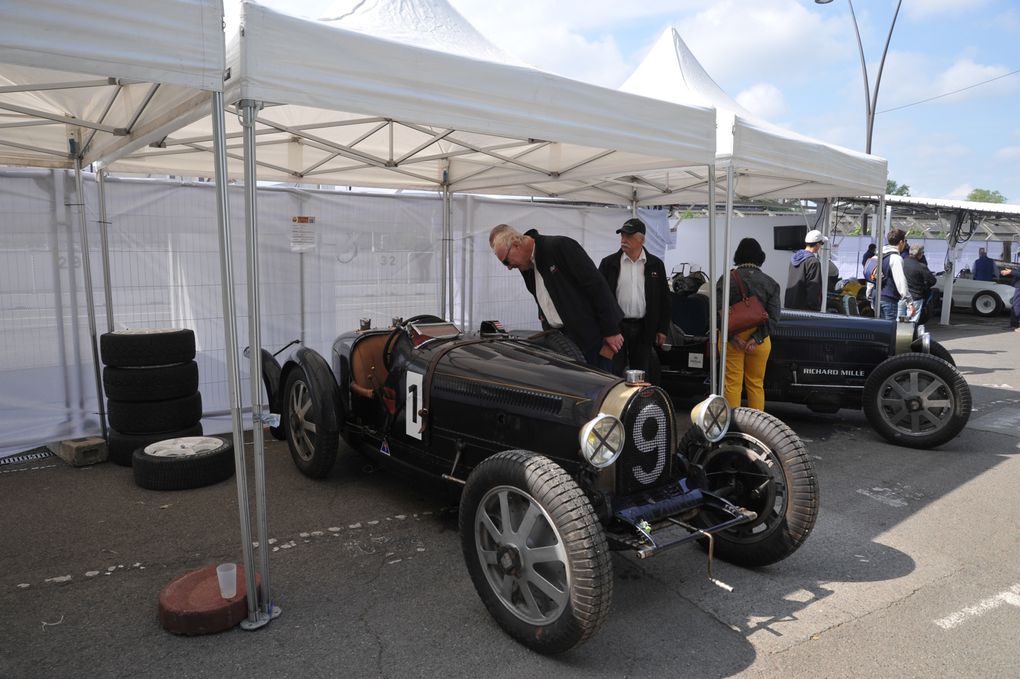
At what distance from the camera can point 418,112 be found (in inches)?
124

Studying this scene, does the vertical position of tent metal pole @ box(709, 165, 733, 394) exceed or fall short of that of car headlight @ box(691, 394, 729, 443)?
it exceeds it

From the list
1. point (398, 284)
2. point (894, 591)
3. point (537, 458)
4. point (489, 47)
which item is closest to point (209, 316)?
point (398, 284)

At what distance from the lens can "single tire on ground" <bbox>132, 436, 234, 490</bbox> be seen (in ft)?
14.5

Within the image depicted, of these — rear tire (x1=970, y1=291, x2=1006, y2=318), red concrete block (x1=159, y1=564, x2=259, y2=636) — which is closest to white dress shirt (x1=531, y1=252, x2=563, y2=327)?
red concrete block (x1=159, y1=564, x2=259, y2=636)

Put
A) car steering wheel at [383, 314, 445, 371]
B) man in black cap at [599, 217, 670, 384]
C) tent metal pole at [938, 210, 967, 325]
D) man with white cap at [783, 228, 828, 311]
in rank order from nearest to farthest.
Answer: car steering wheel at [383, 314, 445, 371] < man in black cap at [599, 217, 670, 384] < man with white cap at [783, 228, 828, 311] < tent metal pole at [938, 210, 967, 325]

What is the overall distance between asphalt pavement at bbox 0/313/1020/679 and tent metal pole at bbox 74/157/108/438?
648 mm

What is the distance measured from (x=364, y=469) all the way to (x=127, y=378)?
6.22ft

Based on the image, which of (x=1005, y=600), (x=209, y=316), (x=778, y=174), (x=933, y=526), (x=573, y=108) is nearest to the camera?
(x=1005, y=600)

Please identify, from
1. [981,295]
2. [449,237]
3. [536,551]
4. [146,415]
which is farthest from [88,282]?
[981,295]

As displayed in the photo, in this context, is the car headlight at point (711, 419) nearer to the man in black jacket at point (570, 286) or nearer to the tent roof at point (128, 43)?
the man in black jacket at point (570, 286)

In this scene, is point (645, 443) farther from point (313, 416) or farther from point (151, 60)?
point (151, 60)

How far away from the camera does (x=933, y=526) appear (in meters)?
4.04

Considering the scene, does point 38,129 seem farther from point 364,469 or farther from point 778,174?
point 778,174

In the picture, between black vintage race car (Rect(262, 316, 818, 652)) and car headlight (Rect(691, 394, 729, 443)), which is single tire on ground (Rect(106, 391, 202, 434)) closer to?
black vintage race car (Rect(262, 316, 818, 652))
